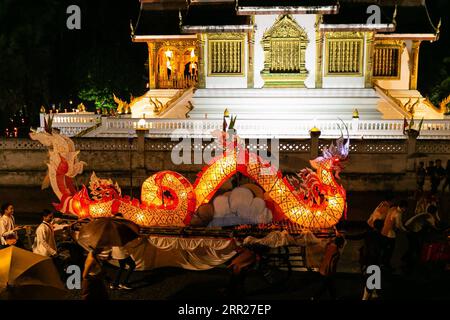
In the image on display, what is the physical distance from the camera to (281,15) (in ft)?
73.4

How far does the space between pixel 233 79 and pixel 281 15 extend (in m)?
3.40

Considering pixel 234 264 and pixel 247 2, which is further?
pixel 247 2

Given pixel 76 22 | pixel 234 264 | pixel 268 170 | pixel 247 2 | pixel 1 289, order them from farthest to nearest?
pixel 76 22 < pixel 247 2 < pixel 268 170 < pixel 234 264 < pixel 1 289

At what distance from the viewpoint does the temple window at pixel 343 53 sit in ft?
73.9

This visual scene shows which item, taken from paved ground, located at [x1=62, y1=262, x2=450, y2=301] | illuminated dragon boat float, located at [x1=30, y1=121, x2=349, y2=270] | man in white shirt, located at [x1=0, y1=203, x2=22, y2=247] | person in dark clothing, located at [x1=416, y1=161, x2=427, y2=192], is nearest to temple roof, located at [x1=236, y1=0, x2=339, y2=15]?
person in dark clothing, located at [x1=416, y1=161, x2=427, y2=192]

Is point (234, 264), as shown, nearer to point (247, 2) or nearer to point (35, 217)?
point (35, 217)

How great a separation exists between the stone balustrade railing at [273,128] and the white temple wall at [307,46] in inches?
121

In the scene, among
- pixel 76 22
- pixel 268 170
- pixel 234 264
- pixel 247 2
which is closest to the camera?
pixel 234 264

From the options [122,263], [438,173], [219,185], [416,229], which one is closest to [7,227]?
[122,263]

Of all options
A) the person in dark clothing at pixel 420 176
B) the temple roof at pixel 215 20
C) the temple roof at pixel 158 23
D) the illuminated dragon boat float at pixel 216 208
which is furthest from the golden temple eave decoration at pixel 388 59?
the illuminated dragon boat float at pixel 216 208

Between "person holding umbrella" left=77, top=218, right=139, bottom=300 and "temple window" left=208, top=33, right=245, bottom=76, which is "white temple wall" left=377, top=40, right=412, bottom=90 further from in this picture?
"person holding umbrella" left=77, top=218, right=139, bottom=300

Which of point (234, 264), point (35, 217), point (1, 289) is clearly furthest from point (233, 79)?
point (1, 289)

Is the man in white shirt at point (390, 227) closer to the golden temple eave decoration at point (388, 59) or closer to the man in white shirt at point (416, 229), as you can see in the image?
the man in white shirt at point (416, 229)

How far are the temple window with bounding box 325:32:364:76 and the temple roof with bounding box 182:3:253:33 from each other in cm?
361
